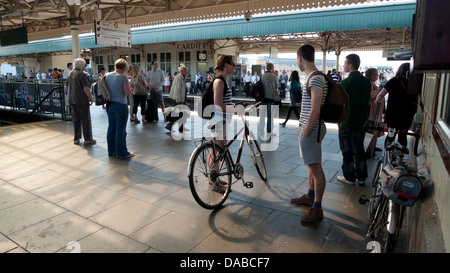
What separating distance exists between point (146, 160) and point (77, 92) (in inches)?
86.9

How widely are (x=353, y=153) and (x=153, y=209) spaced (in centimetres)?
274

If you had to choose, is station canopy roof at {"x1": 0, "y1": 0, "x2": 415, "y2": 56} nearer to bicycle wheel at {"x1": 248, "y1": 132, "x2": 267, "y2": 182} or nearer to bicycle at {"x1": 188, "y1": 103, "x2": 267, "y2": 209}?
bicycle wheel at {"x1": 248, "y1": 132, "x2": 267, "y2": 182}

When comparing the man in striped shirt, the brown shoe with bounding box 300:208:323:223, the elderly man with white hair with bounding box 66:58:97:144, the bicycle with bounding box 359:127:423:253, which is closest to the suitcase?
the elderly man with white hair with bounding box 66:58:97:144

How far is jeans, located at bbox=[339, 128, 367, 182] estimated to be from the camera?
4.11 m

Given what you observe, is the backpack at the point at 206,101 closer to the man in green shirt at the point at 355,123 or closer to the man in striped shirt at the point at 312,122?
the man in striped shirt at the point at 312,122

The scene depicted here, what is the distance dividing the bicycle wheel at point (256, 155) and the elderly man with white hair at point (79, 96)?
3.72 m

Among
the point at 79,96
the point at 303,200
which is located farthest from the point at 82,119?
the point at 303,200

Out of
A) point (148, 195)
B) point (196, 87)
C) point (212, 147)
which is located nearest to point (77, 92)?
point (148, 195)

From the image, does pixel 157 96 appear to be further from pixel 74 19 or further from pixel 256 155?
pixel 256 155

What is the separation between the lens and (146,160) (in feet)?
17.3

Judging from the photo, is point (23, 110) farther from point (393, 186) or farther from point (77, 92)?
point (393, 186)

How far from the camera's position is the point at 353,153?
4.16m

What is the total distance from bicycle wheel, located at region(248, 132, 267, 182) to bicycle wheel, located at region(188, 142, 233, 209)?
1.94 feet
